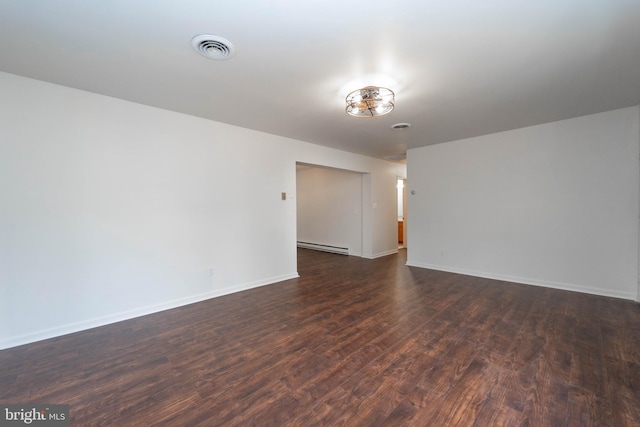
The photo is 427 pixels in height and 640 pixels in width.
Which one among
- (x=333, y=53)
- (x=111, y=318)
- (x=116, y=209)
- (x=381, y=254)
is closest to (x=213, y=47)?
(x=333, y=53)

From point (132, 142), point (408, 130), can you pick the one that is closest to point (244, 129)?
point (132, 142)

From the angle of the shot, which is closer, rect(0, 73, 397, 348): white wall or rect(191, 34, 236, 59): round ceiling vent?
rect(191, 34, 236, 59): round ceiling vent

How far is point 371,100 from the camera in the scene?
8.95 feet

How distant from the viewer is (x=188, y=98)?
3.01 metres

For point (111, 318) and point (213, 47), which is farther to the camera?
point (111, 318)

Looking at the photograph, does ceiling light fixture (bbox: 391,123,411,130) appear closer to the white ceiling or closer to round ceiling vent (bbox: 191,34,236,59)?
the white ceiling

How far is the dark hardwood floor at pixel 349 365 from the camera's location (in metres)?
1.66

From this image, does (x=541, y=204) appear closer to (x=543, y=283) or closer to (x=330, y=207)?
(x=543, y=283)

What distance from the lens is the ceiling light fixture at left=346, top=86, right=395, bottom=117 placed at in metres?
2.67

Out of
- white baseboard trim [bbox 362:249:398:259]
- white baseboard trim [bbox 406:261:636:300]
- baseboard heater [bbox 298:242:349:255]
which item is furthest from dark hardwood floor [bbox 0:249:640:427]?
baseboard heater [bbox 298:242:349:255]

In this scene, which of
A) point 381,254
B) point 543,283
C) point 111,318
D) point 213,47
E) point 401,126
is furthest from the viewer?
point 381,254

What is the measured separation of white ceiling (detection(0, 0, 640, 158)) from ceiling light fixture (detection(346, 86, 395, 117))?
3.1 inches

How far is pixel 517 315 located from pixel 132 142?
4969 millimetres
